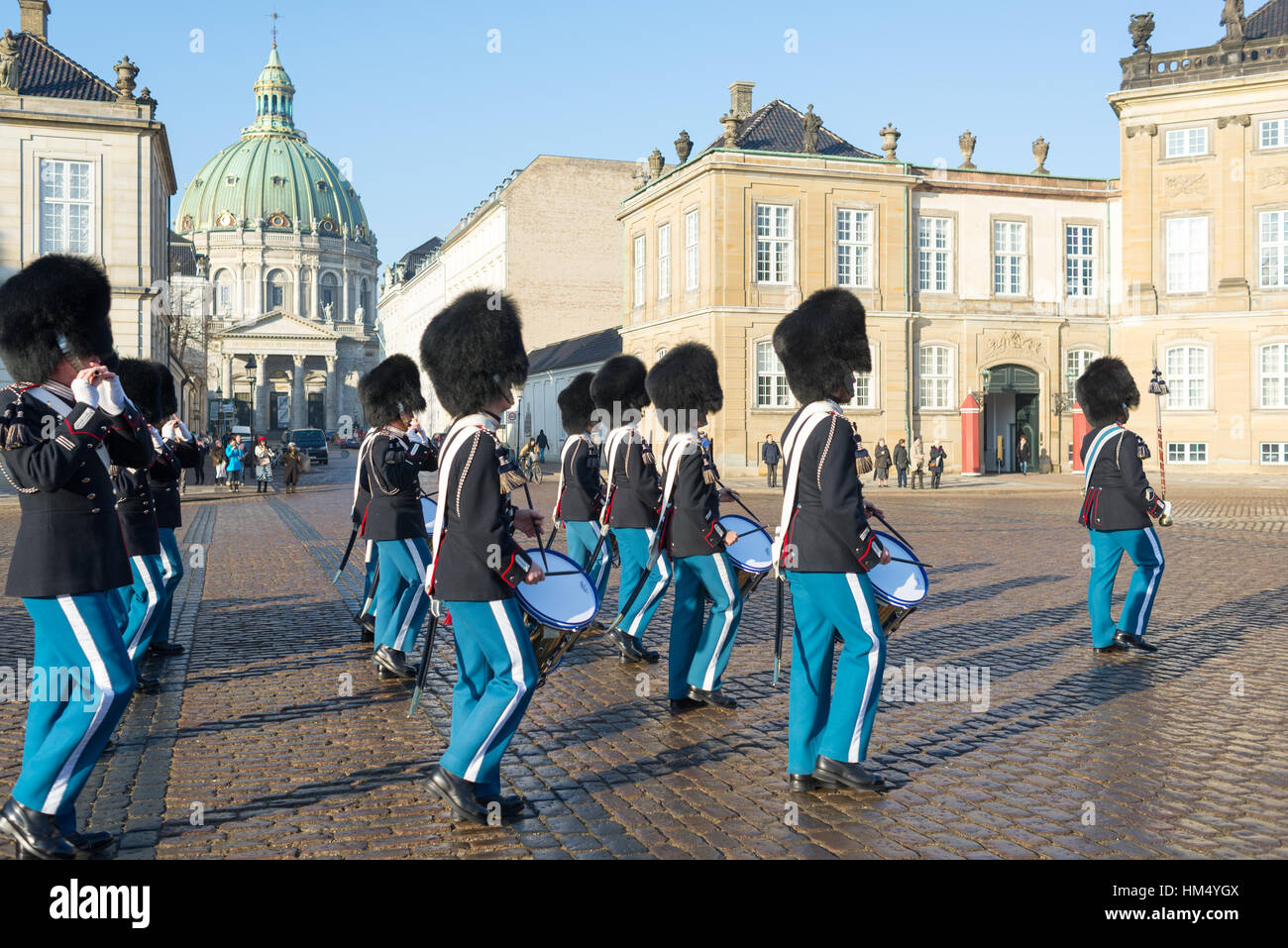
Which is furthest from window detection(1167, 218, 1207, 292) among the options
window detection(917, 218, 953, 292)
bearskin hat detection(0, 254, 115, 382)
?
bearskin hat detection(0, 254, 115, 382)

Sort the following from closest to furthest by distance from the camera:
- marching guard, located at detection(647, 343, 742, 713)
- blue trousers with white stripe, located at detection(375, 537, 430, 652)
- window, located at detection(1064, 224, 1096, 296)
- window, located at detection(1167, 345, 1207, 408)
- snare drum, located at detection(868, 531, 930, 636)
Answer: snare drum, located at detection(868, 531, 930, 636)
marching guard, located at detection(647, 343, 742, 713)
blue trousers with white stripe, located at detection(375, 537, 430, 652)
window, located at detection(1167, 345, 1207, 408)
window, located at detection(1064, 224, 1096, 296)

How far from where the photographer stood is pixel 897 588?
5660 mm

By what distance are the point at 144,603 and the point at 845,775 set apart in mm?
4854

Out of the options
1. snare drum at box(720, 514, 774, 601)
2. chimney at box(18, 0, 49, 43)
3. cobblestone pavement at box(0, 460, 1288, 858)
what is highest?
chimney at box(18, 0, 49, 43)

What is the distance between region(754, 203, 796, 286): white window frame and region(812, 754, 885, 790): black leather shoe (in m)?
33.0

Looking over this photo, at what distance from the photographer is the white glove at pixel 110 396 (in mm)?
4469

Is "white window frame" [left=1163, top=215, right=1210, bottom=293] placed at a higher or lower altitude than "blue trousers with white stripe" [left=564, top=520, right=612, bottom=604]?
higher

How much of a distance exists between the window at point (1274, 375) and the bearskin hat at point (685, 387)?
1349 inches

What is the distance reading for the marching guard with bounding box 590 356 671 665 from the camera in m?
8.09

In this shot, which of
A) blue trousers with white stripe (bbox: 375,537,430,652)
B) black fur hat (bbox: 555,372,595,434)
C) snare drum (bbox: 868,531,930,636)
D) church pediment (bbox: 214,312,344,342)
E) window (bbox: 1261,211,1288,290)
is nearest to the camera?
snare drum (bbox: 868,531,930,636)

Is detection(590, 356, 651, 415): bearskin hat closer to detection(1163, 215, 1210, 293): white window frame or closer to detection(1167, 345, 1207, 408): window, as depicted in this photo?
detection(1167, 345, 1207, 408): window

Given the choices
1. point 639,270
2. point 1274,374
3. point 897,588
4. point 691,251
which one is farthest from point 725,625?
point 639,270

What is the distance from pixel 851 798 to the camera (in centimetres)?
533
